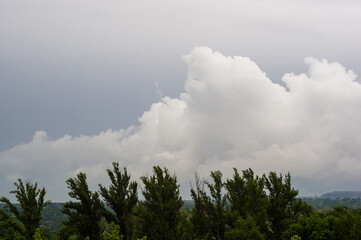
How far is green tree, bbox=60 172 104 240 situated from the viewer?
97.8 feet

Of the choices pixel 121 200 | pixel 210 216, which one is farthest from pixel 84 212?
pixel 210 216

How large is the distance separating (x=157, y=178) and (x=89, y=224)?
8366 millimetres

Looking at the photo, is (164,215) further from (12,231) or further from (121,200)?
(12,231)

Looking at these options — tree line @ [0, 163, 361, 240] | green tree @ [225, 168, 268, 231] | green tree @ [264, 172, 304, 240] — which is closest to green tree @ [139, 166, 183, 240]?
tree line @ [0, 163, 361, 240]

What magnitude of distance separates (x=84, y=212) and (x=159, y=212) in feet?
28.6

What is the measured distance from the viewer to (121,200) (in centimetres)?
3100

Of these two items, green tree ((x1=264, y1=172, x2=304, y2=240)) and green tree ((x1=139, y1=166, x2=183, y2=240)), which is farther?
green tree ((x1=264, y1=172, x2=304, y2=240))

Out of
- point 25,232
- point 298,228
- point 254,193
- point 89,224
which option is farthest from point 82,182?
point 298,228

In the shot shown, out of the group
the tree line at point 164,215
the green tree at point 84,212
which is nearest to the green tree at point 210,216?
the tree line at point 164,215

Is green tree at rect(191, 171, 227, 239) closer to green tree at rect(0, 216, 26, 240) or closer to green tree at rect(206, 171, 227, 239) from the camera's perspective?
green tree at rect(206, 171, 227, 239)

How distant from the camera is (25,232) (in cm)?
2806

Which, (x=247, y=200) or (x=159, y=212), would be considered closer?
(x=159, y=212)

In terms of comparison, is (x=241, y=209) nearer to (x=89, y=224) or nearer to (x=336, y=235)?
(x=336, y=235)

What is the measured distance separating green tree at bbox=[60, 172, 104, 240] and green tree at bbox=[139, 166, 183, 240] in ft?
18.1
